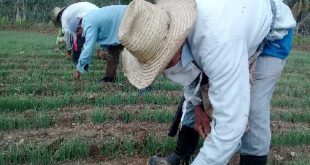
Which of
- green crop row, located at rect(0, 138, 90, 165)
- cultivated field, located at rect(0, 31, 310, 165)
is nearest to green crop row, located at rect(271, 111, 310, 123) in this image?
cultivated field, located at rect(0, 31, 310, 165)

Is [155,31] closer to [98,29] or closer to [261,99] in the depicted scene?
[261,99]

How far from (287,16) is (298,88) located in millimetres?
4633

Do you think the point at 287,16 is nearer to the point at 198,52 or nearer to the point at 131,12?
the point at 198,52

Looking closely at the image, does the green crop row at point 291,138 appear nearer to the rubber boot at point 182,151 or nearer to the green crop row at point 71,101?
the rubber boot at point 182,151

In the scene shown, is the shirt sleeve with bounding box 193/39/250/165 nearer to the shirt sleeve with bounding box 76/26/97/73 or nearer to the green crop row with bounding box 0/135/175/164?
the green crop row with bounding box 0/135/175/164

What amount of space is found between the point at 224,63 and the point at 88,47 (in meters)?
3.87

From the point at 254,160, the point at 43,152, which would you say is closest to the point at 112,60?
the point at 43,152

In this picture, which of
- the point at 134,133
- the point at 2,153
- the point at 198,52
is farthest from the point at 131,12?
the point at 134,133

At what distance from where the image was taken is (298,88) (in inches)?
272

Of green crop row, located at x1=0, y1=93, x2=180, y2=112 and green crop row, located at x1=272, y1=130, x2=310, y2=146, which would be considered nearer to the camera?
green crop row, located at x1=272, y1=130, x2=310, y2=146

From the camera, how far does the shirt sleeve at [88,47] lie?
557 centimetres

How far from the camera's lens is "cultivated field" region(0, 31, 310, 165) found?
3486 mm

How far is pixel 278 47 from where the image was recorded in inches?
101

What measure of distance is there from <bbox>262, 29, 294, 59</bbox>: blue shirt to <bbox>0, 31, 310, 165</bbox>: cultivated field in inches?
46.2
